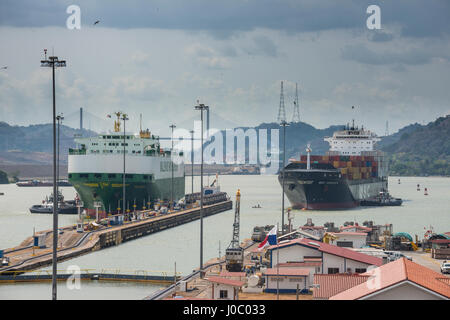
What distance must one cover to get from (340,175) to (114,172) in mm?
23766

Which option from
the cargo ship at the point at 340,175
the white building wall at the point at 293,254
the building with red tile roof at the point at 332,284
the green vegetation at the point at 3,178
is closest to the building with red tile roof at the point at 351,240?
the white building wall at the point at 293,254

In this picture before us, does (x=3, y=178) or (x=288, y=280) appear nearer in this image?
(x=288, y=280)

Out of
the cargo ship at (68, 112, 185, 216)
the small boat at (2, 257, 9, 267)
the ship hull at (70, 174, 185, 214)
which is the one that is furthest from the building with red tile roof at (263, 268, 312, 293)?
the ship hull at (70, 174, 185, 214)

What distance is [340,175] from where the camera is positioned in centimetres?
6712

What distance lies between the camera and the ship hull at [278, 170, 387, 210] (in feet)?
216

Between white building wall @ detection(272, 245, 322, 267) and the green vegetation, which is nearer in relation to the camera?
white building wall @ detection(272, 245, 322, 267)

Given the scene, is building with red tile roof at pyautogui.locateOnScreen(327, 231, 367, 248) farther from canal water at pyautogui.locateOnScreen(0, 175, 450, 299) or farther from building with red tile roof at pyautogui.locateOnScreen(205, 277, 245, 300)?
building with red tile roof at pyautogui.locateOnScreen(205, 277, 245, 300)

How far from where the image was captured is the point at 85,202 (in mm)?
58438

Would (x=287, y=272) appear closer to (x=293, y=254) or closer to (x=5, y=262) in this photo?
(x=293, y=254)

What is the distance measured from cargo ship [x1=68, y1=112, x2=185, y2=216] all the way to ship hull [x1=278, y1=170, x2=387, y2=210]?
46.9ft

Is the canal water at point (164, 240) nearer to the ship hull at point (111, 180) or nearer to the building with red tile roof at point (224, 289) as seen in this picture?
the ship hull at point (111, 180)

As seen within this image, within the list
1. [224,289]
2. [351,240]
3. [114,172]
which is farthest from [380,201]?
[224,289]
